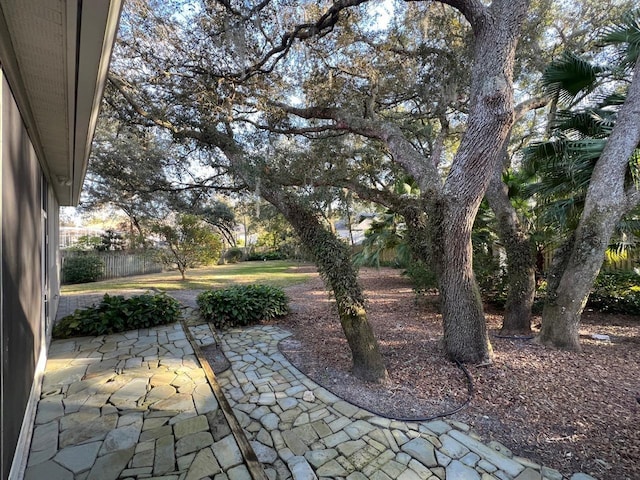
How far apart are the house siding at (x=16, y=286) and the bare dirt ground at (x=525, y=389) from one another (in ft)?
8.64

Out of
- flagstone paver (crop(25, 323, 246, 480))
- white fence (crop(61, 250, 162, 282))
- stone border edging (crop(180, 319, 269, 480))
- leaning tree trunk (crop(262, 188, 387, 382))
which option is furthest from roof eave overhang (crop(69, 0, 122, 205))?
white fence (crop(61, 250, 162, 282))

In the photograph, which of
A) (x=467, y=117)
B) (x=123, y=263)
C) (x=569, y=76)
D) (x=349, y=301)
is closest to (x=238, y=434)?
(x=349, y=301)

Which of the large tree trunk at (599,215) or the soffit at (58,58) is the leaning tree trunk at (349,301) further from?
the large tree trunk at (599,215)

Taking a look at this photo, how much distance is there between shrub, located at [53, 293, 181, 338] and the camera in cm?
454

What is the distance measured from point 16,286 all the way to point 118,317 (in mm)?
2971

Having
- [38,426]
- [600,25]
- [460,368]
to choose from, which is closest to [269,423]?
[38,426]

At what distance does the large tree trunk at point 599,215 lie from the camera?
3.57 metres

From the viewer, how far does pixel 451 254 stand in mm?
3602

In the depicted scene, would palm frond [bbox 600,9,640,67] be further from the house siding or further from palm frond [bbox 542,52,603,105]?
the house siding

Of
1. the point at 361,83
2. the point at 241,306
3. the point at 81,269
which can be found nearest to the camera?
the point at 241,306

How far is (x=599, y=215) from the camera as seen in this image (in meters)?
3.66

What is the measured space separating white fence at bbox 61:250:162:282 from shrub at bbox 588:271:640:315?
12.9m

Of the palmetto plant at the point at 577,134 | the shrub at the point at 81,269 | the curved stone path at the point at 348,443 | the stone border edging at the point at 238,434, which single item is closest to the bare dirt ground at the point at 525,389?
the curved stone path at the point at 348,443

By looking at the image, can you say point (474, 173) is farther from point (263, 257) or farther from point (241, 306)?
point (263, 257)
